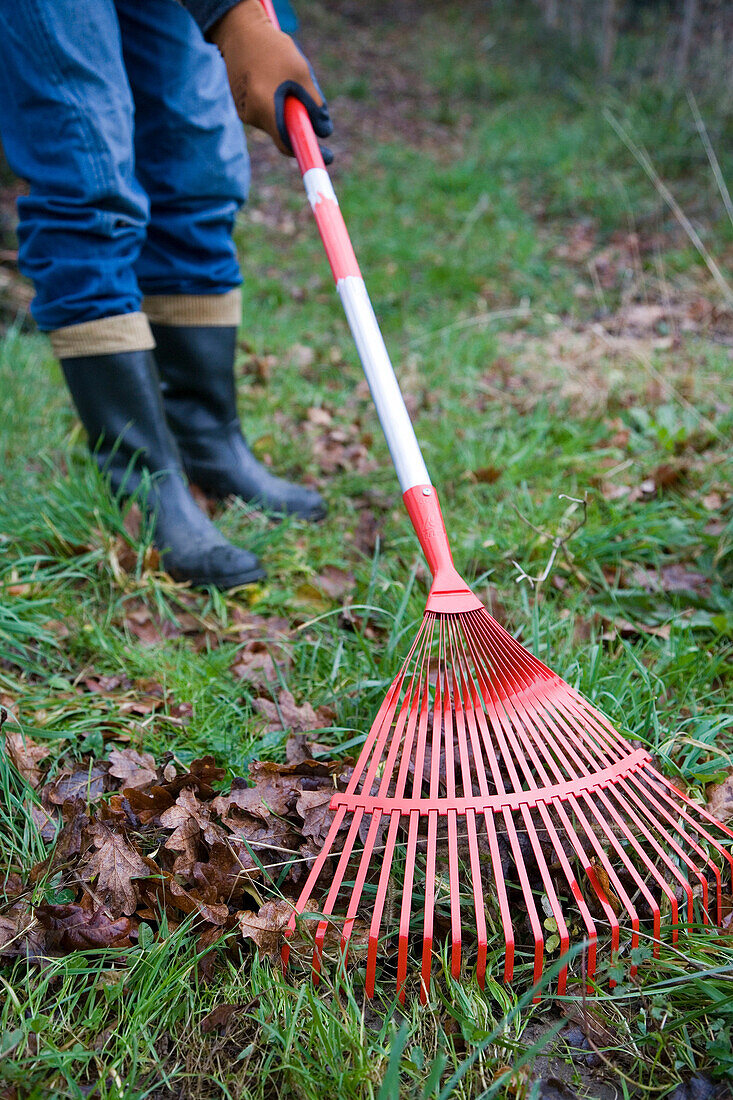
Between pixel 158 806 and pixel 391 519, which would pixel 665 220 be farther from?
pixel 158 806

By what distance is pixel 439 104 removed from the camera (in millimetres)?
8188

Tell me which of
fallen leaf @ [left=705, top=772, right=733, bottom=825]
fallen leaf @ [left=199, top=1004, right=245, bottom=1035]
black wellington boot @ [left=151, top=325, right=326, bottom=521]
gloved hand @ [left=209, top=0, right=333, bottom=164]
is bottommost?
fallen leaf @ [left=705, top=772, right=733, bottom=825]

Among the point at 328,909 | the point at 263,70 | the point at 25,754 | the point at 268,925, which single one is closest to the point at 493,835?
the point at 328,909

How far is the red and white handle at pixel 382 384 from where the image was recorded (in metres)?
1.31

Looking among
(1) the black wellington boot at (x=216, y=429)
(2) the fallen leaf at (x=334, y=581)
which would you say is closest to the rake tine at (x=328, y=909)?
(2) the fallen leaf at (x=334, y=581)

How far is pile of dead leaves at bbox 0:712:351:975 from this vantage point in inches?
43.1

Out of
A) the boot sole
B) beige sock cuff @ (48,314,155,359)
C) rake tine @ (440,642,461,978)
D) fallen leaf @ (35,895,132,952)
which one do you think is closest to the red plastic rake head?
rake tine @ (440,642,461,978)

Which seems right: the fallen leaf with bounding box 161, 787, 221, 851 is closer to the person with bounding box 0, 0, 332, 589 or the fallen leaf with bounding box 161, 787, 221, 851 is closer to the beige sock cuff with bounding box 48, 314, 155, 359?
the person with bounding box 0, 0, 332, 589

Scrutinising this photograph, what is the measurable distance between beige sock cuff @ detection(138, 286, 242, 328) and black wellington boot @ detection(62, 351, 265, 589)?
0.90 feet

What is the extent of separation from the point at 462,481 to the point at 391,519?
27cm

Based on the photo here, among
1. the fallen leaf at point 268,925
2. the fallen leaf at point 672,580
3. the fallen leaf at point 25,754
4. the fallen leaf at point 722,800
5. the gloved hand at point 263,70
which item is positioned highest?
the gloved hand at point 263,70

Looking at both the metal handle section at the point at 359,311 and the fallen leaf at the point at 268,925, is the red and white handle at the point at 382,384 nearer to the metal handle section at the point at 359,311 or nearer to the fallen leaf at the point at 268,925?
the metal handle section at the point at 359,311

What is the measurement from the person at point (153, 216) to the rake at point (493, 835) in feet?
2.63

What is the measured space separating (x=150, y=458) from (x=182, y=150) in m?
0.78
